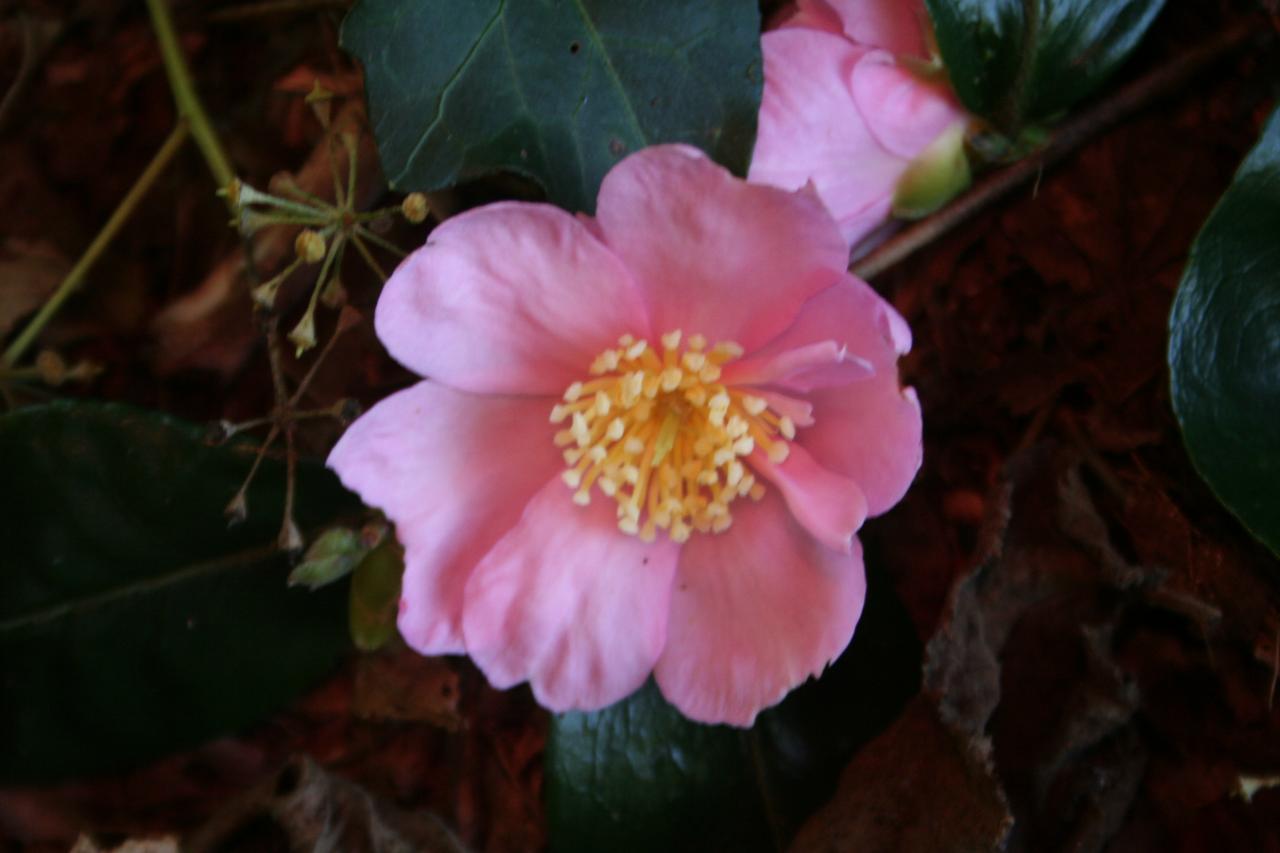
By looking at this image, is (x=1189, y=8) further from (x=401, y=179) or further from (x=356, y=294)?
(x=356, y=294)

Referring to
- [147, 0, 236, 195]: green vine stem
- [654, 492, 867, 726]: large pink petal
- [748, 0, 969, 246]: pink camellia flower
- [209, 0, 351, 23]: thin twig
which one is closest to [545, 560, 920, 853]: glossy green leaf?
[654, 492, 867, 726]: large pink petal

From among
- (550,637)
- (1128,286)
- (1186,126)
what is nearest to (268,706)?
(550,637)

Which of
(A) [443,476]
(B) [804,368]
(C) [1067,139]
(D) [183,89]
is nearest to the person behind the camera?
(B) [804,368]

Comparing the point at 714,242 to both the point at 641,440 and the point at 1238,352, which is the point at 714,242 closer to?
the point at 641,440

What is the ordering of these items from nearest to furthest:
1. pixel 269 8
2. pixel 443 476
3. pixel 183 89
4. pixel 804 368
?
pixel 804 368
pixel 443 476
pixel 183 89
pixel 269 8

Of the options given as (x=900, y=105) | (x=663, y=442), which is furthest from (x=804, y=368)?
(x=900, y=105)

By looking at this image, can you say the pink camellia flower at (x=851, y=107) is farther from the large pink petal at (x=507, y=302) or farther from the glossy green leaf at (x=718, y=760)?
the glossy green leaf at (x=718, y=760)

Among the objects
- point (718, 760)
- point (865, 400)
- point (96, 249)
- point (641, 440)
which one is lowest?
point (718, 760)
